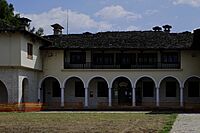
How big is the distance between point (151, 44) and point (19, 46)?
13.6 m

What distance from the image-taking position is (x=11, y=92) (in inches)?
1528

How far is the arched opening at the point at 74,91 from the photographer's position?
46469 millimetres

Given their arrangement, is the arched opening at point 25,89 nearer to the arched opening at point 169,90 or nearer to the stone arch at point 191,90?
the arched opening at point 169,90

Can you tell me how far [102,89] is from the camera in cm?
4656

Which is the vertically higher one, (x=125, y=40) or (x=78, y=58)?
(x=125, y=40)

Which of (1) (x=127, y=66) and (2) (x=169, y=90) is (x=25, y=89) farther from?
(2) (x=169, y=90)

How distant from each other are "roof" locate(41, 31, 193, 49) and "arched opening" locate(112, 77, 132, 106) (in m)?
3.92

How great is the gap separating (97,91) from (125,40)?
19.5 feet

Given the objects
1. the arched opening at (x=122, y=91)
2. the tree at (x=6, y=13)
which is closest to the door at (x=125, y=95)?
the arched opening at (x=122, y=91)

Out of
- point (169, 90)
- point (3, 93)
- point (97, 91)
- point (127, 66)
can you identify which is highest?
point (127, 66)

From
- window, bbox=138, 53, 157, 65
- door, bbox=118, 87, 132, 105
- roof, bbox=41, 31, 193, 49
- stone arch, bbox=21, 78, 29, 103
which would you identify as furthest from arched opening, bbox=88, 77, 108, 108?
stone arch, bbox=21, 78, 29, 103

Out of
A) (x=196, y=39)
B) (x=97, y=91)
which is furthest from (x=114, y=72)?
(x=196, y=39)

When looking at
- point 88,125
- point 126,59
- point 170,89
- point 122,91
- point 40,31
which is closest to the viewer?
point 88,125

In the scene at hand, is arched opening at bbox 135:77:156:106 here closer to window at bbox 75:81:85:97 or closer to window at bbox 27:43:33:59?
window at bbox 75:81:85:97
